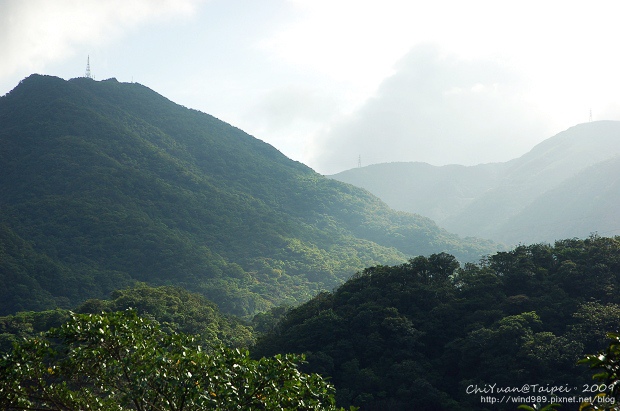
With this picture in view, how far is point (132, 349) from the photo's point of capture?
9.81 m

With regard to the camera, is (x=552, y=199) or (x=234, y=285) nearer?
(x=234, y=285)

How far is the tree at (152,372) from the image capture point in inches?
342

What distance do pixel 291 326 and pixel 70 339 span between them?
26449mm

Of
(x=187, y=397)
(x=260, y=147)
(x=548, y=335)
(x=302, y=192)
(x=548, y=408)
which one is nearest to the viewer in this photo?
(x=548, y=408)

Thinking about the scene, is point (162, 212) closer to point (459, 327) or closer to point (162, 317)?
point (162, 317)

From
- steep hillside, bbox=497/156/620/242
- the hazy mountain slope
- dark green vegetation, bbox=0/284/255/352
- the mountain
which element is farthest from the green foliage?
the hazy mountain slope

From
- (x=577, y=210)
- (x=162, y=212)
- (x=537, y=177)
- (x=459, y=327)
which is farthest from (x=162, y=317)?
(x=537, y=177)

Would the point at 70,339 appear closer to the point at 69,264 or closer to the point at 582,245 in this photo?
the point at 582,245

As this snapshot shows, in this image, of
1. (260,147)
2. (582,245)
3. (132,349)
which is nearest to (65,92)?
(260,147)

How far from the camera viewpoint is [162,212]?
300ft

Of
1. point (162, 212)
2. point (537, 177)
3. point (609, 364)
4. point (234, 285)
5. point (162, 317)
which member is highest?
point (537, 177)

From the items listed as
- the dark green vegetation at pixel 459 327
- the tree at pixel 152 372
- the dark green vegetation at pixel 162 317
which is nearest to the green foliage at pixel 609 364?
the tree at pixel 152 372

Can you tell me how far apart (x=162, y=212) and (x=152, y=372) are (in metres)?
85.4

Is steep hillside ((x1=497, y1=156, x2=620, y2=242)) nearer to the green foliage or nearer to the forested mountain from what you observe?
the forested mountain
